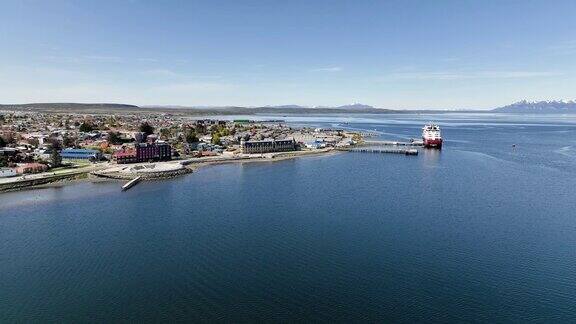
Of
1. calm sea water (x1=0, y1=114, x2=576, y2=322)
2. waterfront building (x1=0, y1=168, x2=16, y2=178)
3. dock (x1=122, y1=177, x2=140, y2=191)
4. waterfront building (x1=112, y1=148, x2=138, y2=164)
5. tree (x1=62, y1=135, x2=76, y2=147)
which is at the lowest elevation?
calm sea water (x1=0, y1=114, x2=576, y2=322)

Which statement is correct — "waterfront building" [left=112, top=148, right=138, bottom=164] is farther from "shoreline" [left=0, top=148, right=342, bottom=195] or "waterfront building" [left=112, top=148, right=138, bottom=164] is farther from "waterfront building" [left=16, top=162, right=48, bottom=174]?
"waterfront building" [left=16, top=162, right=48, bottom=174]

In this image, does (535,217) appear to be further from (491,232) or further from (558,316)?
(558,316)

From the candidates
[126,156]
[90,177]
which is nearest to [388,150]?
[126,156]

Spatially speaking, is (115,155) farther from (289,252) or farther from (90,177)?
(289,252)

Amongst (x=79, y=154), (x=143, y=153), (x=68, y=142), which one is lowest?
(x=79, y=154)

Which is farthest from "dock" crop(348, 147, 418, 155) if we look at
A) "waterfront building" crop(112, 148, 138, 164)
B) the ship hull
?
"waterfront building" crop(112, 148, 138, 164)

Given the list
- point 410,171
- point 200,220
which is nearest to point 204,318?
point 200,220
